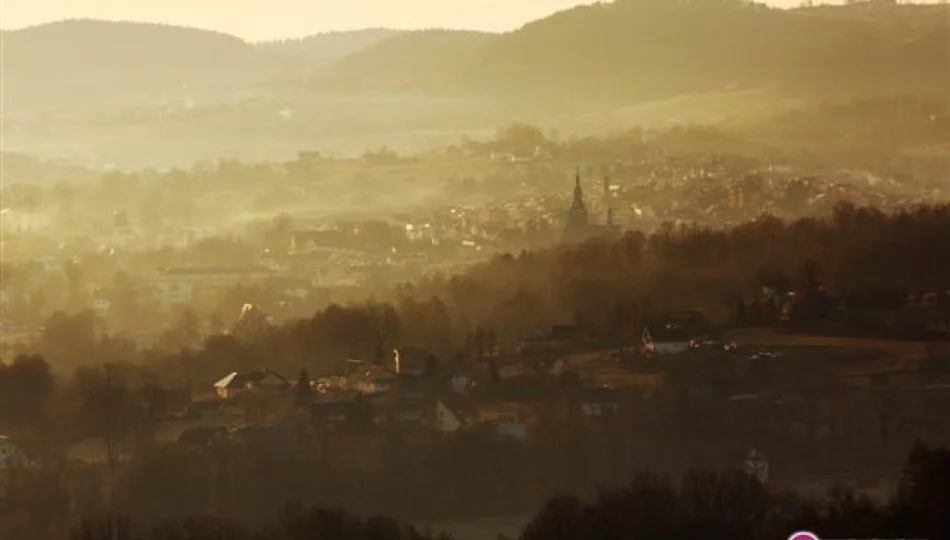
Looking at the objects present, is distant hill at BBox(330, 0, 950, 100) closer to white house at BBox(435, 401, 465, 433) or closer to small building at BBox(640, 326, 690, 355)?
small building at BBox(640, 326, 690, 355)

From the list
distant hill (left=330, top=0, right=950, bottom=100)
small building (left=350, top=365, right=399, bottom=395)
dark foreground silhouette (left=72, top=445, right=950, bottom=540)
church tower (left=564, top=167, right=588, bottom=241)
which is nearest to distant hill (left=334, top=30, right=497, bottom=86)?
distant hill (left=330, top=0, right=950, bottom=100)

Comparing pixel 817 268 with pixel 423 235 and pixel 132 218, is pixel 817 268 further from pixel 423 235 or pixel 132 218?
pixel 132 218

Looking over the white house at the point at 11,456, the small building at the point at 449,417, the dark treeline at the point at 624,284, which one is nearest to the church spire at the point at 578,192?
the dark treeline at the point at 624,284

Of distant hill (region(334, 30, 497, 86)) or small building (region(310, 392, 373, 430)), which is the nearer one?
small building (region(310, 392, 373, 430))

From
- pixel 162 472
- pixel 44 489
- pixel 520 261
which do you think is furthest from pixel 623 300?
pixel 44 489

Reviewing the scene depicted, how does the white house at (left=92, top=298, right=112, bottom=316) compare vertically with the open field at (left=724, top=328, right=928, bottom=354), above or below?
above

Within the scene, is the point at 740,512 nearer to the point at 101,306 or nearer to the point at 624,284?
the point at 624,284
